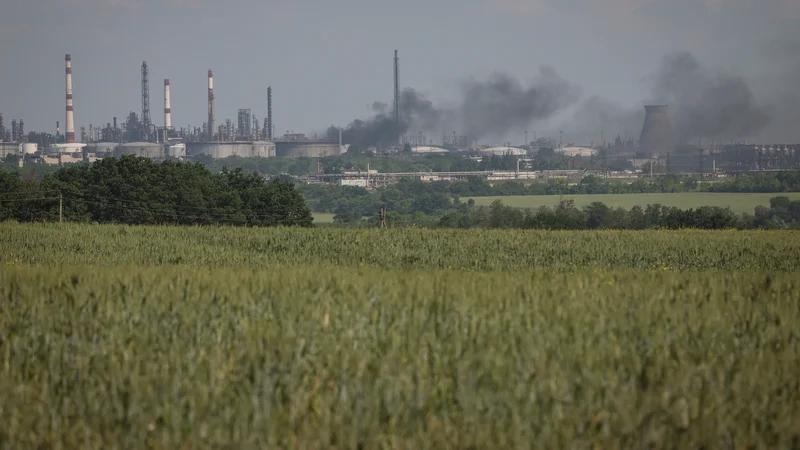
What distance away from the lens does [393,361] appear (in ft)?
33.0

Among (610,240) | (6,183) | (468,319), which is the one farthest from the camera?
(6,183)

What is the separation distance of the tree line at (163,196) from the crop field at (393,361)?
77757mm

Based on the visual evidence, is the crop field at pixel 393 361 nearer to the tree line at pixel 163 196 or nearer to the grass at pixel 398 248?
the grass at pixel 398 248

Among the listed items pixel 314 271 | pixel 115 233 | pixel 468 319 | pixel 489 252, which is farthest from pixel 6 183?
pixel 468 319

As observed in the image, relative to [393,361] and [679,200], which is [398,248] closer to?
[393,361]

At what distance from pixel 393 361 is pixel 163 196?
88.9 meters

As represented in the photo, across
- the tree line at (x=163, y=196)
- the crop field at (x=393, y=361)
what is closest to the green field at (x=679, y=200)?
the tree line at (x=163, y=196)

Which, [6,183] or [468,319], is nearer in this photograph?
[468,319]

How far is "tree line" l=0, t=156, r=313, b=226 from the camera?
305ft

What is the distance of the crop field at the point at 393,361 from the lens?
8508mm

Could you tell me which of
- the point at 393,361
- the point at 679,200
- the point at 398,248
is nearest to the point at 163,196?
the point at 398,248

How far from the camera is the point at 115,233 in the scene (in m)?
43.9

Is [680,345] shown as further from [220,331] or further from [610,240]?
[610,240]

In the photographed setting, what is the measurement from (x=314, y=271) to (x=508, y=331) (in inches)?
247
